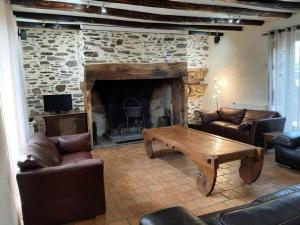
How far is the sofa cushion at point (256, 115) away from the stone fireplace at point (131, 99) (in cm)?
169

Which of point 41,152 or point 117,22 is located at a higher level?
point 117,22

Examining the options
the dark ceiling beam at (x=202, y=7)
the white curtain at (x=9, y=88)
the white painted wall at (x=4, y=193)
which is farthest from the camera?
the dark ceiling beam at (x=202, y=7)

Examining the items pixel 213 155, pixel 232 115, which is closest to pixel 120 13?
pixel 213 155

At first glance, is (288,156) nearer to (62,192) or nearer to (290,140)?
(290,140)

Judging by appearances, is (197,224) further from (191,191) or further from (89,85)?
(89,85)

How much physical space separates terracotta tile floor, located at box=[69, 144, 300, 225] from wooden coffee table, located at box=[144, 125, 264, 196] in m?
0.18

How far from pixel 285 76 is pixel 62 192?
475 centimetres

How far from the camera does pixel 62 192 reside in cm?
254

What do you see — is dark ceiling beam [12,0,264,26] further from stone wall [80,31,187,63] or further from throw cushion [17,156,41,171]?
throw cushion [17,156,41,171]

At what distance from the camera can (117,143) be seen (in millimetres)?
5914

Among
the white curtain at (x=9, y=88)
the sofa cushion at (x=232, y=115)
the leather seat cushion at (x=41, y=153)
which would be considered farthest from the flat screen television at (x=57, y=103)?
the sofa cushion at (x=232, y=115)

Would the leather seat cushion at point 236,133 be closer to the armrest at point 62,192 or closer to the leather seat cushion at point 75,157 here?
the leather seat cushion at point 75,157

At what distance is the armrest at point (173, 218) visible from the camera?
4.05ft

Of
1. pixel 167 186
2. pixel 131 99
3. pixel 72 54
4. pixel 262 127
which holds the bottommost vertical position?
pixel 167 186
